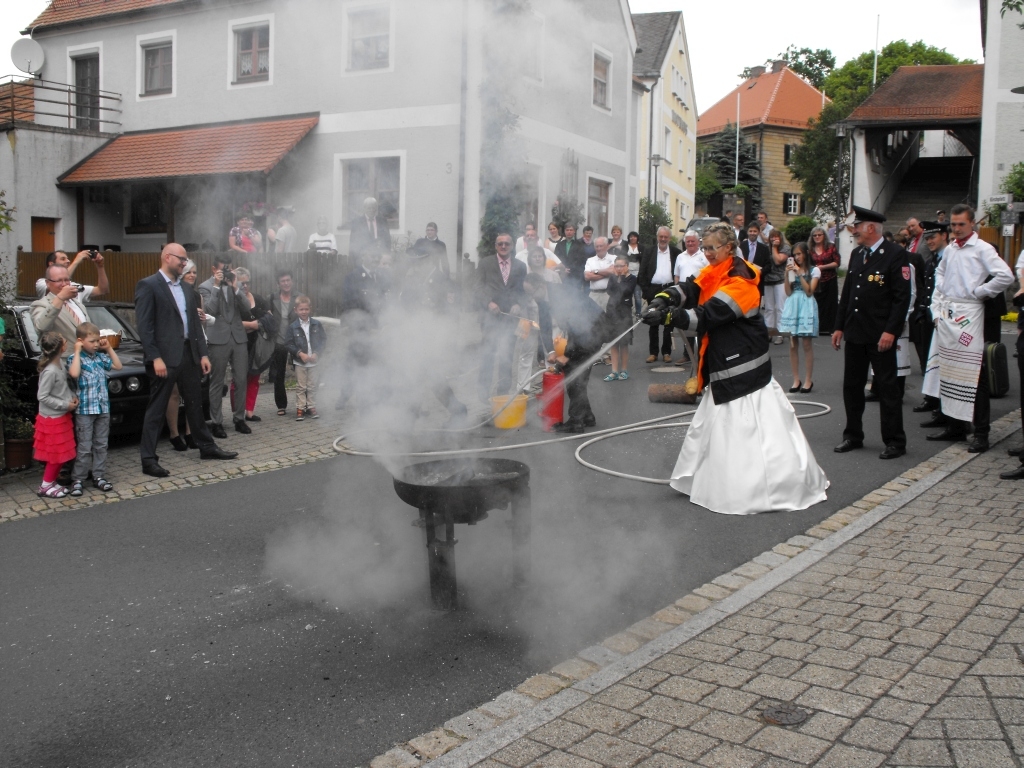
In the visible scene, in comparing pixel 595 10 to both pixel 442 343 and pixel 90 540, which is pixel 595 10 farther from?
pixel 90 540

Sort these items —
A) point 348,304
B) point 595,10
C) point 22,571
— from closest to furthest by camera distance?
point 22,571
point 595,10
point 348,304

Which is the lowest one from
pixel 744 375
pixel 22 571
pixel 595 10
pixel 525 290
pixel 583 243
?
pixel 22 571

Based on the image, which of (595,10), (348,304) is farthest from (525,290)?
(595,10)

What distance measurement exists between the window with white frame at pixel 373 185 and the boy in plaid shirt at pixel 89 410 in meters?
2.48

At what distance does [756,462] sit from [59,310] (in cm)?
595

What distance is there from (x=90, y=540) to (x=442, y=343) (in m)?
3.41

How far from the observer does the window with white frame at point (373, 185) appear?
7.73 metres

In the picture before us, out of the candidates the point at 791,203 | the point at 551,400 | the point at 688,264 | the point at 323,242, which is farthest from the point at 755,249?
the point at 791,203

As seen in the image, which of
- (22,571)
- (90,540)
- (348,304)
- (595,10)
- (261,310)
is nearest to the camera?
(22,571)

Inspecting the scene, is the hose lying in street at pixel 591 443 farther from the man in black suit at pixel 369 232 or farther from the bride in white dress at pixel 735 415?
the man in black suit at pixel 369 232

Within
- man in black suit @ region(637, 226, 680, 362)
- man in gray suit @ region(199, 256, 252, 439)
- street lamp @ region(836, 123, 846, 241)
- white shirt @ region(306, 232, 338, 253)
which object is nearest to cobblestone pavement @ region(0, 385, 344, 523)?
man in gray suit @ region(199, 256, 252, 439)

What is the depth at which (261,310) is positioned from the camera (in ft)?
32.5

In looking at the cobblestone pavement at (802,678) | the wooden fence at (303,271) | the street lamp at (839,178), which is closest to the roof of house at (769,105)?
the street lamp at (839,178)

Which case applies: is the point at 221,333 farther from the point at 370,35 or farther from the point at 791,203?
the point at 791,203
